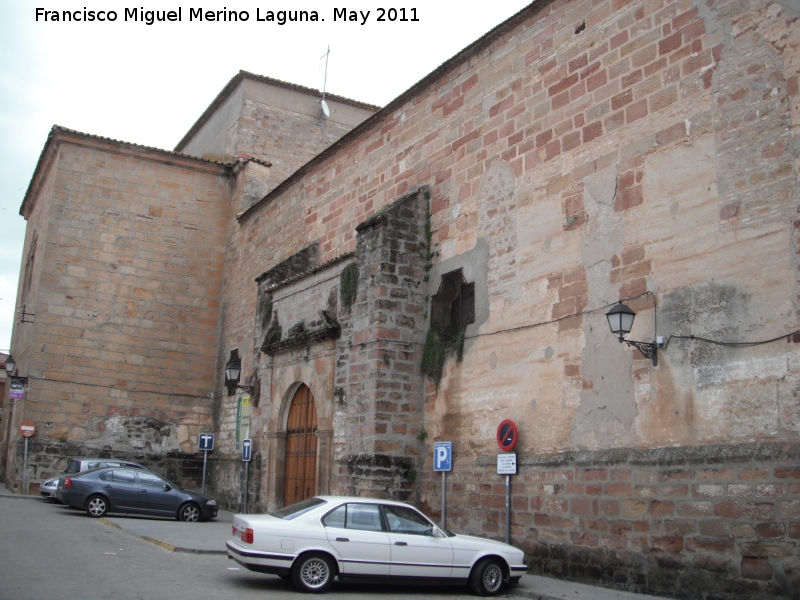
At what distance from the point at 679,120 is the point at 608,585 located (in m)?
4.84

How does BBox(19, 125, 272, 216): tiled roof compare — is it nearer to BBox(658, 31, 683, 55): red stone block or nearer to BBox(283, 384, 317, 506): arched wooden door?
BBox(283, 384, 317, 506): arched wooden door

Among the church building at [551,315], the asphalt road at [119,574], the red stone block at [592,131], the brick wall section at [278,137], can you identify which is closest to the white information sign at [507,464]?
the church building at [551,315]

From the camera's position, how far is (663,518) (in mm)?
7750

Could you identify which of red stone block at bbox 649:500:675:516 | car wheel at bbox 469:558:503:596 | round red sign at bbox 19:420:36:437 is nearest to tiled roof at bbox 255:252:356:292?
car wheel at bbox 469:558:503:596

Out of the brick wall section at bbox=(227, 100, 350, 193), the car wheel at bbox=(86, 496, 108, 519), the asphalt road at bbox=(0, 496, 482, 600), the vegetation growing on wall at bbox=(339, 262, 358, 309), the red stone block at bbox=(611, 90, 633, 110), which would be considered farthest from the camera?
the brick wall section at bbox=(227, 100, 350, 193)

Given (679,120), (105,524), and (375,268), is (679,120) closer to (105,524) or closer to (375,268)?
(375,268)

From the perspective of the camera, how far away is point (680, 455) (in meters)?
7.67

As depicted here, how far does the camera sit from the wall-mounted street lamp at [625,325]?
8.01 m

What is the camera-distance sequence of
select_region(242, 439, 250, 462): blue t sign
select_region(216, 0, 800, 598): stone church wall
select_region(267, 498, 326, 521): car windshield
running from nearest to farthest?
1. select_region(216, 0, 800, 598): stone church wall
2. select_region(267, 498, 326, 521): car windshield
3. select_region(242, 439, 250, 462): blue t sign

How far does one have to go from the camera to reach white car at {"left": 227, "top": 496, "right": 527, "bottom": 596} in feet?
24.6

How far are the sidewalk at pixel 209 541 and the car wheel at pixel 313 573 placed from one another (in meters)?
1.93

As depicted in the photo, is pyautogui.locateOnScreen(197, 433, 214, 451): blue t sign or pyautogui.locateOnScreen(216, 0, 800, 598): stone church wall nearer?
pyautogui.locateOnScreen(216, 0, 800, 598): stone church wall

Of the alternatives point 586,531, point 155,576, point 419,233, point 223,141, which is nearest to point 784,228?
point 586,531

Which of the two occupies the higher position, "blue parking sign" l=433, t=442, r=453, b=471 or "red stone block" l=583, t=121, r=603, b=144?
"red stone block" l=583, t=121, r=603, b=144
